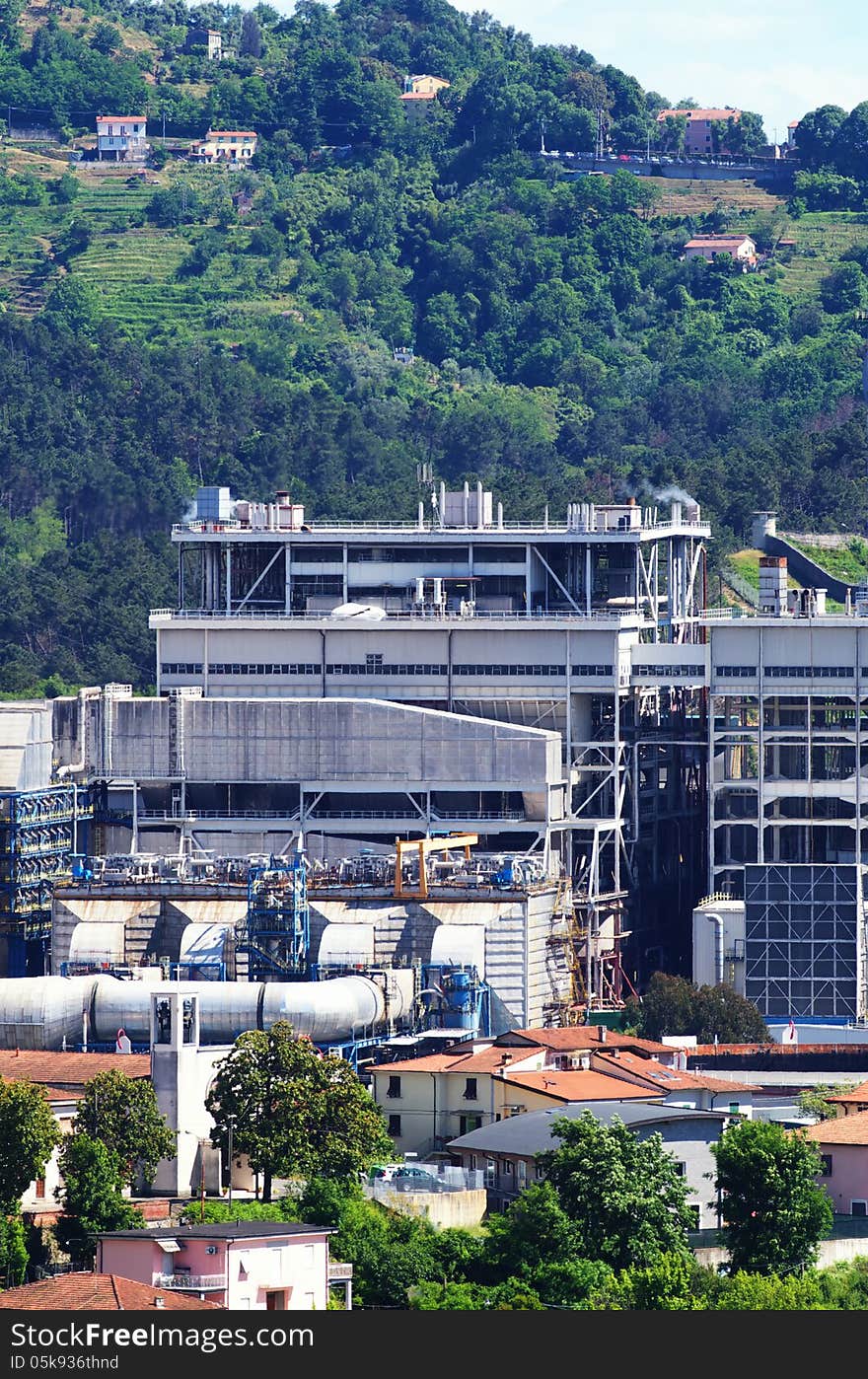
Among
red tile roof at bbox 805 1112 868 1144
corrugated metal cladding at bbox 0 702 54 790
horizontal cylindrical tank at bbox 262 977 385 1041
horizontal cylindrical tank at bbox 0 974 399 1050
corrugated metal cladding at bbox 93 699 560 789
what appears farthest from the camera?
corrugated metal cladding at bbox 93 699 560 789

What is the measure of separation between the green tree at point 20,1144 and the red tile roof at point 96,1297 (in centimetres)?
1523

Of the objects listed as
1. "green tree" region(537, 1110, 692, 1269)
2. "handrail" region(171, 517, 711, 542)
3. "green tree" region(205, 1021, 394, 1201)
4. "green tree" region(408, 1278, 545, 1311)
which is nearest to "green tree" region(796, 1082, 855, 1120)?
"green tree" region(205, 1021, 394, 1201)

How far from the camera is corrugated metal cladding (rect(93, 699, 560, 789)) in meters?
132

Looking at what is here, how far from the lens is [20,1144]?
91.8m

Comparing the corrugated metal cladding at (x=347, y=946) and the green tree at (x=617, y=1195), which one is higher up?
the corrugated metal cladding at (x=347, y=946)

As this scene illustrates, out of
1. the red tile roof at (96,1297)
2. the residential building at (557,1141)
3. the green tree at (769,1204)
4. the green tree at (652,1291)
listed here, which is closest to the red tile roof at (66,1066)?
the residential building at (557,1141)

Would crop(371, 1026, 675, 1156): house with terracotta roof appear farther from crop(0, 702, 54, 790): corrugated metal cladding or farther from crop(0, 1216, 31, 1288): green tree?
crop(0, 702, 54, 790): corrugated metal cladding

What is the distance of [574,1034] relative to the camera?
359ft

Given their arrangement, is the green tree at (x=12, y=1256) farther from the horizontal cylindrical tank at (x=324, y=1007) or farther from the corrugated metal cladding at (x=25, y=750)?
the corrugated metal cladding at (x=25, y=750)

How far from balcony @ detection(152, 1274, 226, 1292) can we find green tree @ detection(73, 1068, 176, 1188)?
16.7 m

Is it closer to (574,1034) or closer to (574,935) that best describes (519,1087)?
(574,1034)

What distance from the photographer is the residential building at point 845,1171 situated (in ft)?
314

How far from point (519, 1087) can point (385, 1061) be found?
927cm

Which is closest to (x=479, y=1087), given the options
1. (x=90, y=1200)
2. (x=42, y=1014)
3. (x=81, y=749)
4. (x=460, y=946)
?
(x=460, y=946)
